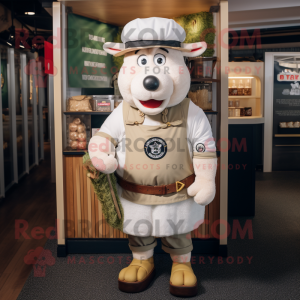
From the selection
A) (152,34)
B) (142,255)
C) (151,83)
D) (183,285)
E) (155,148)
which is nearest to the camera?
(151,83)

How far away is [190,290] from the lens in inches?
90.0

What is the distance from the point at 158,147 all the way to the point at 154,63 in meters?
0.51

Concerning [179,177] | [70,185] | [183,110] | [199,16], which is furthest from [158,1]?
[70,185]

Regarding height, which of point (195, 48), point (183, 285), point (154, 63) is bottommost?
point (183, 285)

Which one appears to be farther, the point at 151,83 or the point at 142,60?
the point at 142,60

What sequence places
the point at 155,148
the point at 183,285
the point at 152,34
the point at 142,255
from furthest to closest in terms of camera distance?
the point at 142,255 < the point at 183,285 < the point at 155,148 < the point at 152,34

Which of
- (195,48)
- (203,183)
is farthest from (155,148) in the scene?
(195,48)

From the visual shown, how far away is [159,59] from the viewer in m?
2.12

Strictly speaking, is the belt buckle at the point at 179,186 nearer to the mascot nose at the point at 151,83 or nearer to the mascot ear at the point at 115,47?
the mascot nose at the point at 151,83

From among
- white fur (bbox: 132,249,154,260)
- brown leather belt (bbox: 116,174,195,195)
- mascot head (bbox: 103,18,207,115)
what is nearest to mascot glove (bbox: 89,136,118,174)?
brown leather belt (bbox: 116,174,195,195)

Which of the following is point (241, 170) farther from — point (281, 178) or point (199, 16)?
point (281, 178)

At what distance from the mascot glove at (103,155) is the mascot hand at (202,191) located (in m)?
0.50

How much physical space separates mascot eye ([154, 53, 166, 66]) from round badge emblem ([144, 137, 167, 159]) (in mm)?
452

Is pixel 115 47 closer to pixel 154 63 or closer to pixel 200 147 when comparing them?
pixel 154 63
